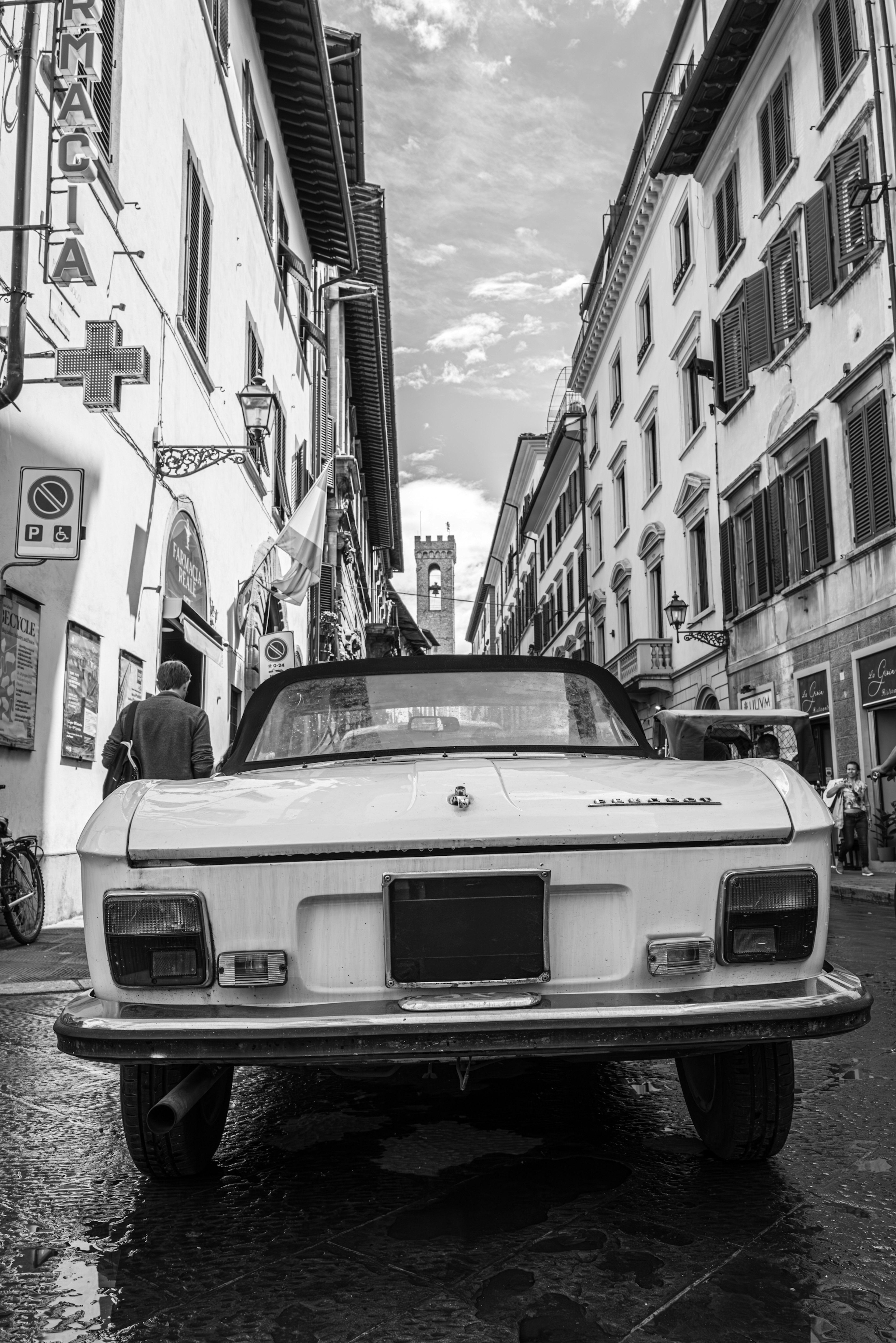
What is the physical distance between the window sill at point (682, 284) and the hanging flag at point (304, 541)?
9.68 m

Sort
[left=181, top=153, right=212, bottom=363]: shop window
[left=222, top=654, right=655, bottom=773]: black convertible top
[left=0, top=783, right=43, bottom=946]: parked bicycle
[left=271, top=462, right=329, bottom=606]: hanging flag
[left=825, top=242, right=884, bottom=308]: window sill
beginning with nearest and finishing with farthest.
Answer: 1. [left=222, top=654, right=655, bottom=773]: black convertible top
2. [left=0, top=783, right=43, bottom=946]: parked bicycle
3. [left=181, top=153, right=212, bottom=363]: shop window
4. [left=825, top=242, right=884, bottom=308]: window sill
5. [left=271, top=462, right=329, bottom=606]: hanging flag

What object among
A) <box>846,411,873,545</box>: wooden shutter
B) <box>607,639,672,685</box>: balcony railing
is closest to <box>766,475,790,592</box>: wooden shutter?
<box>846,411,873,545</box>: wooden shutter

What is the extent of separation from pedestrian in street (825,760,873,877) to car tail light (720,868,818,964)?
12301mm

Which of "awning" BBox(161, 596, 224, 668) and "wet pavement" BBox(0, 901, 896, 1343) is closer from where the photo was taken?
"wet pavement" BBox(0, 901, 896, 1343)

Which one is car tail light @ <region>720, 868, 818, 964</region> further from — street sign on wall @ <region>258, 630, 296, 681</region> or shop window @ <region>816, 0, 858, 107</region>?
shop window @ <region>816, 0, 858, 107</region>

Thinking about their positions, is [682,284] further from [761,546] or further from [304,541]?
[304,541]

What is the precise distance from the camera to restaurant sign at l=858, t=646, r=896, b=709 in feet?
45.6

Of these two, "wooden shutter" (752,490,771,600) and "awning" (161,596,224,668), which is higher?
"wooden shutter" (752,490,771,600)

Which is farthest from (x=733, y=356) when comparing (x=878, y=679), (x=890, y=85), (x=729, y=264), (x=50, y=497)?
(x=50, y=497)

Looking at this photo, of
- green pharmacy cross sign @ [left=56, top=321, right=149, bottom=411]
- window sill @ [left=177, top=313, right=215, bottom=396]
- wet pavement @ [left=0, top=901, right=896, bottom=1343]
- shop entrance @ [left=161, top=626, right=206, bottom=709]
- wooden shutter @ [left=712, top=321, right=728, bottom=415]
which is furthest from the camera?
wooden shutter @ [left=712, top=321, right=728, bottom=415]

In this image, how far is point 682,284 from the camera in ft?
76.7

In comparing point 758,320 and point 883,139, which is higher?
point 883,139

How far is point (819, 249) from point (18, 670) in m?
12.8

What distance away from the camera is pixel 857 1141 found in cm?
322
